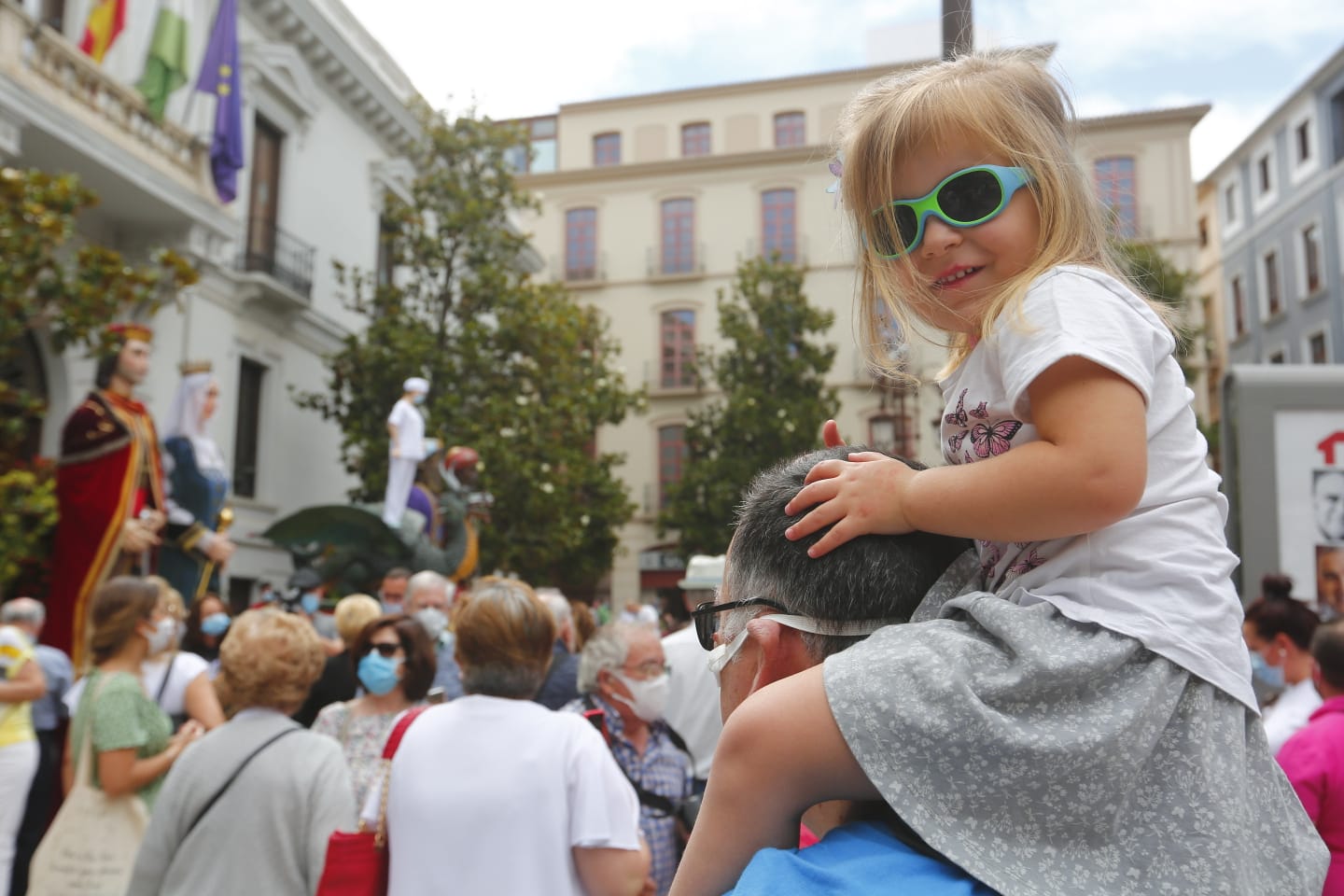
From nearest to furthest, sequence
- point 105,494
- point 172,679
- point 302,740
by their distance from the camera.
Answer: point 302,740 → point 172,679 → point 105,494

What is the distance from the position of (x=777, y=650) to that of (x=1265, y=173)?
41377 mm

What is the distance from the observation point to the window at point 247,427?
20312 mm

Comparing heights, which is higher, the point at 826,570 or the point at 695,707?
the point at 826,570

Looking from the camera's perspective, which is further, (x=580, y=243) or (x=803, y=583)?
(x=580, y=243)

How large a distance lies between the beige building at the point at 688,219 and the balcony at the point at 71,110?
901 inches

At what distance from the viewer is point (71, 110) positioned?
13352 mm

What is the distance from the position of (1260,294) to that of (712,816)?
135 feet

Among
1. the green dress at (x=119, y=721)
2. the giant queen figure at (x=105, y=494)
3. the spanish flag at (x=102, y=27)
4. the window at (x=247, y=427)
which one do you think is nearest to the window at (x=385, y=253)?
the window at (x=247, y=427)

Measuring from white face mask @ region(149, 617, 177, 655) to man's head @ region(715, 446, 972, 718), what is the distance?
13.6 ft

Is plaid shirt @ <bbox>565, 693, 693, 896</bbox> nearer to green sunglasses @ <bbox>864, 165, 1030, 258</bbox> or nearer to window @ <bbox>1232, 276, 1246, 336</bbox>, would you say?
green sunglasses @ <bbox>864, 165, 1030, 258</bbox>

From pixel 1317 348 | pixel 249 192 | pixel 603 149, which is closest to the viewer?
pixel 249 192

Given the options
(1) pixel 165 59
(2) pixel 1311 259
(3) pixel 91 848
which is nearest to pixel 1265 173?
(2) pixel 1311 259

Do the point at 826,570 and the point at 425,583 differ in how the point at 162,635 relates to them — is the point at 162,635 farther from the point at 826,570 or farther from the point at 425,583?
the point at 826,570

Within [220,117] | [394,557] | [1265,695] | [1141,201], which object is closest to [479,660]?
[1265,695]
